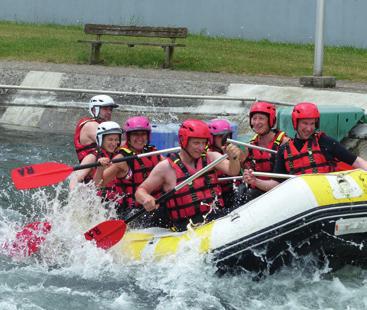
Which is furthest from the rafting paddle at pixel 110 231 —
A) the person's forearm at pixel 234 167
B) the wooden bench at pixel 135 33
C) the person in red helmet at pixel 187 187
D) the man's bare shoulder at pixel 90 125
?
the wooden bench at pixel 135 33

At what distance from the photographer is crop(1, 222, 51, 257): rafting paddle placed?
910 centimetres

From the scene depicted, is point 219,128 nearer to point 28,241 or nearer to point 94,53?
point 28,241

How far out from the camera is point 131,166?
356 inches

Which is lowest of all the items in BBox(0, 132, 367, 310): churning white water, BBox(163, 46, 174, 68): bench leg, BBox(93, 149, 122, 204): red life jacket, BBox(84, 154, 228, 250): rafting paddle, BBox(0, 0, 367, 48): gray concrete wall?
BBox(0, 132, 367, 310): churning white water

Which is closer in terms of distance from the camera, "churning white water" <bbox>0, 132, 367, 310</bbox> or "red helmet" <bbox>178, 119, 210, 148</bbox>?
"churning white water" <bbox>0, 132, 367, 310</bbox>

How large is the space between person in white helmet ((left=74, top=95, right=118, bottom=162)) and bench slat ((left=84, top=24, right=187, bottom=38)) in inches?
339

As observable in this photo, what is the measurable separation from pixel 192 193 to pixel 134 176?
892 millimetres

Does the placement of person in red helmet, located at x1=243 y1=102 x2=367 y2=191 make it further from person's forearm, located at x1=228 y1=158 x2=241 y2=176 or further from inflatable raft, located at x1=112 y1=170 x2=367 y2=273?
inflatable raft, located at x1=112 y1=170 x2=367 y2=273

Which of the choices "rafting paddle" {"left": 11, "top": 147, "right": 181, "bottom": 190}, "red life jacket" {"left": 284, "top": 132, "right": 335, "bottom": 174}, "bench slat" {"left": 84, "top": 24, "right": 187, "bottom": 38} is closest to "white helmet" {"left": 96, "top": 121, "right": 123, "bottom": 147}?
"rafting paddle" {"left": 11, "top": 147, "right": 181, "bottom": 190}

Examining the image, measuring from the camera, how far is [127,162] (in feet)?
29.5

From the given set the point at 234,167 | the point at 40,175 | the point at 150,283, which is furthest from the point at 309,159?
the point at 40,175

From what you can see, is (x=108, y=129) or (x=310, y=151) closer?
(x=310, y=151)

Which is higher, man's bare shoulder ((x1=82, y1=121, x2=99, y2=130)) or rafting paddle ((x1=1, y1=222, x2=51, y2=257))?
man's bare shoulder ((x1=82, y1=121, x2=99, y2=130))

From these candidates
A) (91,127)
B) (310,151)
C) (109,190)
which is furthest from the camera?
(91,127)
